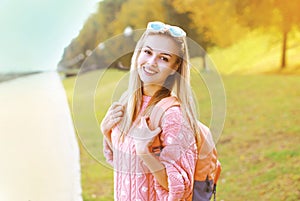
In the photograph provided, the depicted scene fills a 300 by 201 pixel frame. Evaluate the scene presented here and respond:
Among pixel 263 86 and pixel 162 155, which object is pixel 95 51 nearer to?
pixel 162 155

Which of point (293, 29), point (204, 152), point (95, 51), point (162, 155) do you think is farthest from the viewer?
point (293, 29)

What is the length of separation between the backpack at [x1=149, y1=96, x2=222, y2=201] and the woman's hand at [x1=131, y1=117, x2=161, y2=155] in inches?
0.7

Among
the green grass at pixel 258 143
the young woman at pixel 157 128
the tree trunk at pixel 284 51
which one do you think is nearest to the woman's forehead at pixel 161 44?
the young woman at pixel 157 128

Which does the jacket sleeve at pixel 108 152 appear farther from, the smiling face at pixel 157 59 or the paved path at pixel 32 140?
the paved path at pixel 32 140

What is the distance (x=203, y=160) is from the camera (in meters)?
1.63

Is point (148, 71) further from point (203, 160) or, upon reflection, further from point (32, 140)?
point (32, 140)

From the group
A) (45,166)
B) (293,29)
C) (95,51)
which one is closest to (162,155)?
(95,51)

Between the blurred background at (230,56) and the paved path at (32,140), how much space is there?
7 centimetres

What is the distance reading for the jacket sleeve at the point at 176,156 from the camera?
1.48 meters

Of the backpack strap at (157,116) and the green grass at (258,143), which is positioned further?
the green grass at (258,143)

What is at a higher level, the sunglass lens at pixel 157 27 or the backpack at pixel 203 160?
the sunglass lens at pixel 157 27

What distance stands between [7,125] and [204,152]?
31.5 inches

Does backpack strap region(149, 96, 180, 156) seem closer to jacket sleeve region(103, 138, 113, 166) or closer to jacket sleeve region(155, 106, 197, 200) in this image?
jacket sleeve region(155, 106, 197, 200)

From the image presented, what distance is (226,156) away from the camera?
7.55 ft
